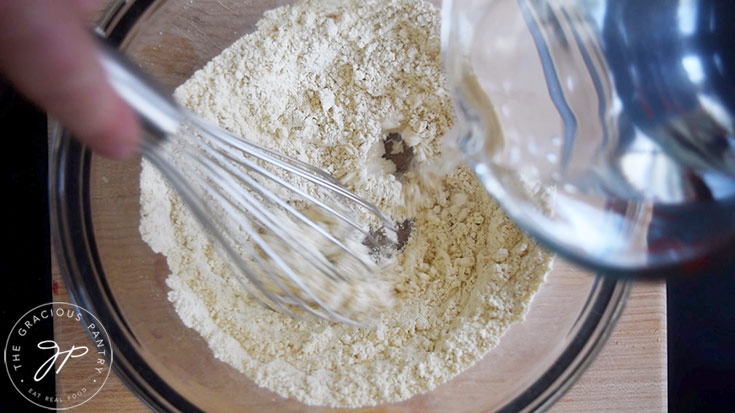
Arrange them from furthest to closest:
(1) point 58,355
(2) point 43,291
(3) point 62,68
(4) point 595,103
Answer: (2) point 43,291 < (1) point 58,355 < (4) point 595,103 < (3) point 62,68

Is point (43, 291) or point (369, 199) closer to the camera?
point (369, 199)

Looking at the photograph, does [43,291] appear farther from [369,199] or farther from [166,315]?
[369,199]

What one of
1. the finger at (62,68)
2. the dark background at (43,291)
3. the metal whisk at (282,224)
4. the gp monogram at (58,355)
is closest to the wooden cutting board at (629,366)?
the gp monogram at (58,355)

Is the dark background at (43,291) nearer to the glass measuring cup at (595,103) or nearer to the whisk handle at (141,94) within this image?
the glass measuring cup at (595,103)

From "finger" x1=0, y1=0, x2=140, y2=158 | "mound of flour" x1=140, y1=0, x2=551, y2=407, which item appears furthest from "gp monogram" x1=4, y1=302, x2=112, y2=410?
"finger" x1=0, y1=0, x2=140, y2=158

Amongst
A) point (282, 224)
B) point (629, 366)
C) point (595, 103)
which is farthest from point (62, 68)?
point (629, 366)

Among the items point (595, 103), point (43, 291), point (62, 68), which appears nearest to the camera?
point (62, 68)

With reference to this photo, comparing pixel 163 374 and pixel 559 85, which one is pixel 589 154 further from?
pixel 163 374

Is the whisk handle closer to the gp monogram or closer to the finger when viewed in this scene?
the finger
